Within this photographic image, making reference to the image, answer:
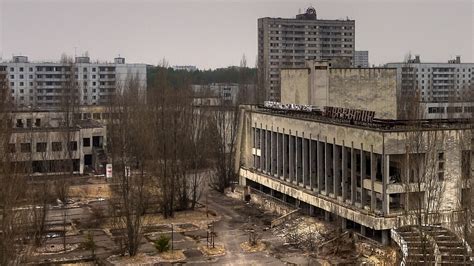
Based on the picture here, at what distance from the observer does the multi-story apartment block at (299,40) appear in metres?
105

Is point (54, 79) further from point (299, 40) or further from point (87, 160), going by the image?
point (299, 40)

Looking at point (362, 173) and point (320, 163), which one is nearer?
point (362, 173)

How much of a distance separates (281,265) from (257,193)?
669 inches

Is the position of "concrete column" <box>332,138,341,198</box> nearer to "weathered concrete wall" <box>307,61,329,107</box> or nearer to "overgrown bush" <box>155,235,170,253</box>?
"weathered concrete wall" <box>307,61,329,107</box>

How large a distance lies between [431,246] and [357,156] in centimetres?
874

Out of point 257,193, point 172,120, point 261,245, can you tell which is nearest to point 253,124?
point 257,193

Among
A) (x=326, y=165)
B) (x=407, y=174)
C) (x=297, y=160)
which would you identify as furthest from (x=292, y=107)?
(x=407, y=174)

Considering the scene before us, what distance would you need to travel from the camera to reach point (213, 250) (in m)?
33.2

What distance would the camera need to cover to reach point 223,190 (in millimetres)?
51375

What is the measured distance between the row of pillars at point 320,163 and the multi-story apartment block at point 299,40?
55135 mm

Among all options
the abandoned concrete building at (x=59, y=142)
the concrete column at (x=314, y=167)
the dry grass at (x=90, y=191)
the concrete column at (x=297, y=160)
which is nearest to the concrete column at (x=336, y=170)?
the concrete column at (x=314, y=167)

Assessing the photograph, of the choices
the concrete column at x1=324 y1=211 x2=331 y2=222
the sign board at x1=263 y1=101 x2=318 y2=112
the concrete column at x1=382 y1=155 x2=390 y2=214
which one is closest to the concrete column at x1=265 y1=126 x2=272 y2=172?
the sign board at x1=263 y1=101 x2=318 y2=112

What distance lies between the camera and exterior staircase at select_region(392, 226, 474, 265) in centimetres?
2681

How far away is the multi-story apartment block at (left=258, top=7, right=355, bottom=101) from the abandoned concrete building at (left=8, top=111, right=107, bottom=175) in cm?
4488
